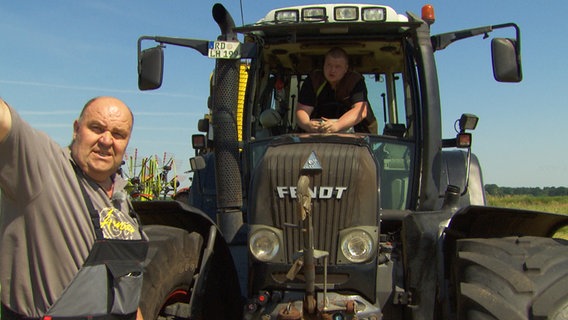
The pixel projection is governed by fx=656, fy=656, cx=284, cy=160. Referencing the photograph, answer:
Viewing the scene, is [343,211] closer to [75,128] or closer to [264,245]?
[264,245]

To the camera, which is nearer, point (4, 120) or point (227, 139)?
point (4, 120)

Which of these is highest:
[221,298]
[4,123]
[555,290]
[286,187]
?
[4,123]

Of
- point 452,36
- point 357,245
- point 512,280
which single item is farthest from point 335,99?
point 512,280

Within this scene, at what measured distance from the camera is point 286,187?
366 cm

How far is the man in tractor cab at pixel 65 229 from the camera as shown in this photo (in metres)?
2.34

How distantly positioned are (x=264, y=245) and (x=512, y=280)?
52.0 inches

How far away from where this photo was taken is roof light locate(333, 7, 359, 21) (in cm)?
440

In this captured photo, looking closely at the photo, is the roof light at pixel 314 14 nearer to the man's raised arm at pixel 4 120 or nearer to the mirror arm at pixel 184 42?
the mirror arm at pixel 184 42

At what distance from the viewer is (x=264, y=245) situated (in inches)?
Answer: 144

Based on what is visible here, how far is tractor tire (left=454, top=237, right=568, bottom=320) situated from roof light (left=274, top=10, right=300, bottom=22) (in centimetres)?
206

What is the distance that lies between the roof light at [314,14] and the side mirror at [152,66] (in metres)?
1.01

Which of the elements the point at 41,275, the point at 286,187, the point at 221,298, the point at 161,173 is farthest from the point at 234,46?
the point at 161,173

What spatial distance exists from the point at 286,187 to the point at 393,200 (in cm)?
111

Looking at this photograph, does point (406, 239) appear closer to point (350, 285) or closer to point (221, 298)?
point (350, 285)
